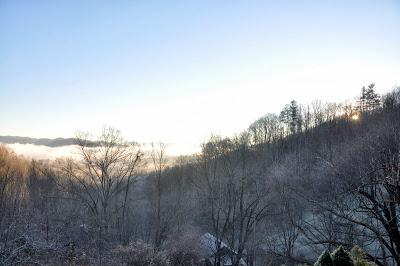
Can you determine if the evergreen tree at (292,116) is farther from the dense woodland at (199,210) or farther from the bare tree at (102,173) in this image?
the bare tree at (102,173)

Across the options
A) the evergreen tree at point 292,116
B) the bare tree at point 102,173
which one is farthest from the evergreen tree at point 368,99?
the bare tree at point 102,173

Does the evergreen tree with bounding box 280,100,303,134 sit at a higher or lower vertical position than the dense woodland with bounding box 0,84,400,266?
higher

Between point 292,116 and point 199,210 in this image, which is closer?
point 199,210

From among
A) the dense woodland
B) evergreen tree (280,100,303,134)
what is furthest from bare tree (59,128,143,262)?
evergreen tree (280,100,303,134)

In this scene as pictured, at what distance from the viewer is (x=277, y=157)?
5869 centimetres

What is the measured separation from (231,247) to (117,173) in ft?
42.4

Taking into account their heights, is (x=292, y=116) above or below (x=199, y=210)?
above

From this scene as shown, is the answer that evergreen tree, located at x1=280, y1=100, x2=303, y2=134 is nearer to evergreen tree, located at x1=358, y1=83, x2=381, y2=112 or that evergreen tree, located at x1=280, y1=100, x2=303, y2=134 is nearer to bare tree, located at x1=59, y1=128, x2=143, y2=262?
evergreen tree, located at x1=358, y1=83, x2=381, y2=112

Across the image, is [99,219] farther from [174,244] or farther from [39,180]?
[39,180]

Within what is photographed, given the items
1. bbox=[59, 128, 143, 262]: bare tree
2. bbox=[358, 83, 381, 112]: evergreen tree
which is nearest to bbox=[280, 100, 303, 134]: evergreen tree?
bbox=[358, 83, 381, 112]: evergreen tree

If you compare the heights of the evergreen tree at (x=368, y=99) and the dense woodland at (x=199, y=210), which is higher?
the evergreen tree at (x=368, y=99)

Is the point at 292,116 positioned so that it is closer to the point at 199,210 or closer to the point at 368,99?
the point at 368,99

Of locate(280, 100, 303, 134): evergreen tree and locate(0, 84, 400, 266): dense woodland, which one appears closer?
locate(0, 84, 400, 266): dense woodland

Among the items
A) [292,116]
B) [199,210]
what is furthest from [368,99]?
[199,210]
